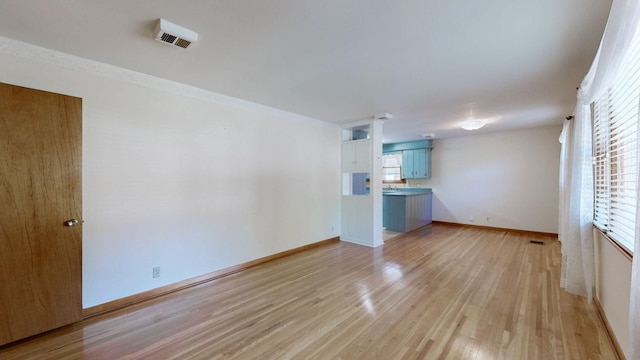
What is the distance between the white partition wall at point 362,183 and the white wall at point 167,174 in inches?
49.3

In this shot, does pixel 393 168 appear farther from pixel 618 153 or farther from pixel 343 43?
pixel 343 43

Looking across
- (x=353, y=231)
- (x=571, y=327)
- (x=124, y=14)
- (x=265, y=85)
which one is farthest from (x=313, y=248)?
(x=124, y=14)

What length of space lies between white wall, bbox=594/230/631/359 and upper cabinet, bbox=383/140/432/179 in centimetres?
484

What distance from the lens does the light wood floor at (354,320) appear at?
199 centimetres

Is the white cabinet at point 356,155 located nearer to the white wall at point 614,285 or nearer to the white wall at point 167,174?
the white wall at point 167,174

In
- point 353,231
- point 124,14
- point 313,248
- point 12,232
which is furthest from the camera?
point 353,231

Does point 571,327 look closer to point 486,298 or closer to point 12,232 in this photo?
point 486,298

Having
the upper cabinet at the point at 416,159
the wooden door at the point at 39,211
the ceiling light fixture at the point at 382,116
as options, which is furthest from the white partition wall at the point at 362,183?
the wooden door at the point at 39,211

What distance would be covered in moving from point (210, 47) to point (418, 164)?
6.56m

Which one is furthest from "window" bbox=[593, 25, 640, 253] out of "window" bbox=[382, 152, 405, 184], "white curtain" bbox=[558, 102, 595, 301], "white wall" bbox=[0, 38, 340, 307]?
"window" bbox=[382, 152, 405, 184]

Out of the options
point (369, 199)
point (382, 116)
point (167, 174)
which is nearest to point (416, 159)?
point (369, 199)

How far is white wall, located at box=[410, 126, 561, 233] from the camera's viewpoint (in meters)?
5.87

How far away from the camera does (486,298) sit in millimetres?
2832

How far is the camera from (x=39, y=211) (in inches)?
87.0
